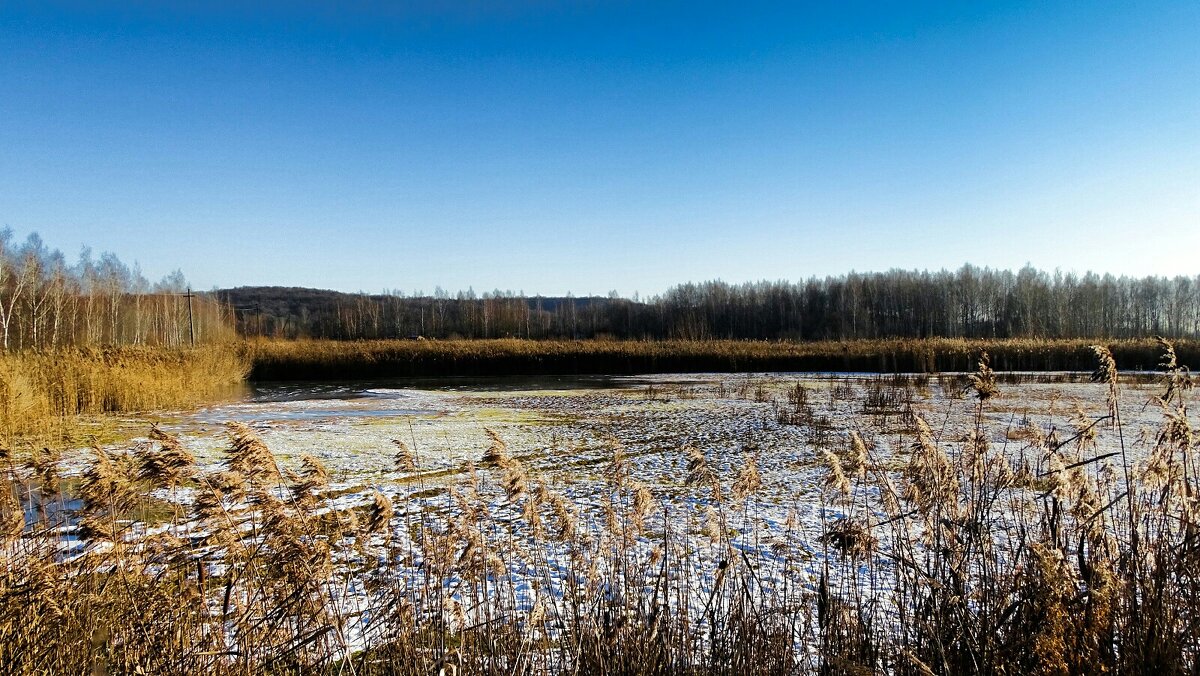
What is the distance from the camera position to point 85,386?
16250mm

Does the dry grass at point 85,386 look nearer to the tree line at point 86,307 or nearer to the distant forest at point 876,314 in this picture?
the tree line at point 86,307

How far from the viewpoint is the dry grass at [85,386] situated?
11664 millimetres

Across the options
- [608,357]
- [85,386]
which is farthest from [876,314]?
[85,386]

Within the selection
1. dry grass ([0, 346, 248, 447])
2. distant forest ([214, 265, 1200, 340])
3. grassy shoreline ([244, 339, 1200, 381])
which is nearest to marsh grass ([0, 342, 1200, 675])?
dry grass ([0, 346, 248, 447])

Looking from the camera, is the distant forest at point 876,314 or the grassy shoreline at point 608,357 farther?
the distant forest at point 876,314

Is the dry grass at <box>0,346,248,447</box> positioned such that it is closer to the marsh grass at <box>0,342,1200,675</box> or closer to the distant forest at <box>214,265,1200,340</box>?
the marsh grass at <box>0,342,1200,675</box>

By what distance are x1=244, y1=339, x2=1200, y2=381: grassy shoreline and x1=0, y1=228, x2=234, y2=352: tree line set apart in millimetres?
7445

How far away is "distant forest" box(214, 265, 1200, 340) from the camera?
8050 cm

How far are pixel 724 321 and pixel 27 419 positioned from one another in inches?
3375

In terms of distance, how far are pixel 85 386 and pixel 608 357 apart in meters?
27.0

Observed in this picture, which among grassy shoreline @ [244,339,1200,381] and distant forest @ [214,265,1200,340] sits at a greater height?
distant forest @ [214,265,1200,340]

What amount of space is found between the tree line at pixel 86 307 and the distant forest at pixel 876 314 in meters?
12.1

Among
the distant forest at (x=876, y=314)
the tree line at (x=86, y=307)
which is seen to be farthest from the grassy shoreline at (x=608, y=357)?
the distant forest at (x=876, y=314)

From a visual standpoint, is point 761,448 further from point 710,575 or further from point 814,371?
point 814,371
